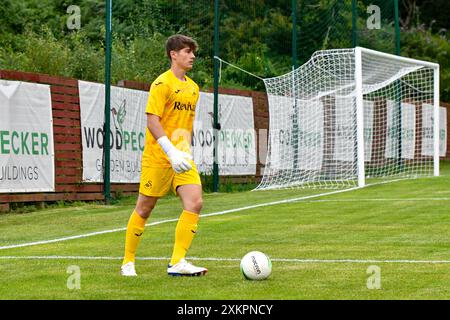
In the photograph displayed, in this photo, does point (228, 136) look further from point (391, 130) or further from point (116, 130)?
point (391, 130)

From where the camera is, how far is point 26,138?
1727 centimetres

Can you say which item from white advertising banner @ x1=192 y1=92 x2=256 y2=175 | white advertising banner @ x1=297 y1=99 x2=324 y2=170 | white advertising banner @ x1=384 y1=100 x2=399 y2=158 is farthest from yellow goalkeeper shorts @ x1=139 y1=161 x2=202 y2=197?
white advertising banner @ x1=384 y1=100 x2=399 y2=158

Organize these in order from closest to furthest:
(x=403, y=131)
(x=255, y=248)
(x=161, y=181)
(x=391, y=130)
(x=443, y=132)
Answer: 1. (x=161, y=181)
2. (x=255, y=248)
3. (x=391, y=130)
4. (x=403, y=131)
5. (x=443, y=132)

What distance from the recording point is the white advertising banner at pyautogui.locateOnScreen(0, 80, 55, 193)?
16.8m

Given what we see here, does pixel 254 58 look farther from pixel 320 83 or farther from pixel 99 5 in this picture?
pixel 99 5

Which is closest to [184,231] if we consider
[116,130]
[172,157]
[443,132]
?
[172,157]

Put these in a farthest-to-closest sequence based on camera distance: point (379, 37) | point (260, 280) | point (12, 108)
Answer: point (379, 37)
point (12, 108)
point (260, 280)

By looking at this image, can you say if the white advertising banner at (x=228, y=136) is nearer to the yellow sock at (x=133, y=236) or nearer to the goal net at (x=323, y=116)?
the goal net at (x=323, y=116)

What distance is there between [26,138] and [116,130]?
276cm

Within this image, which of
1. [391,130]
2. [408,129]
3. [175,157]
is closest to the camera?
[175,157]

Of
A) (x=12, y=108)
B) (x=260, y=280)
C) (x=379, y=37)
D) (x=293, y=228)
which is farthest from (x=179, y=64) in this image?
(x=379, y=37)

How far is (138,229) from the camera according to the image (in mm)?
9164
